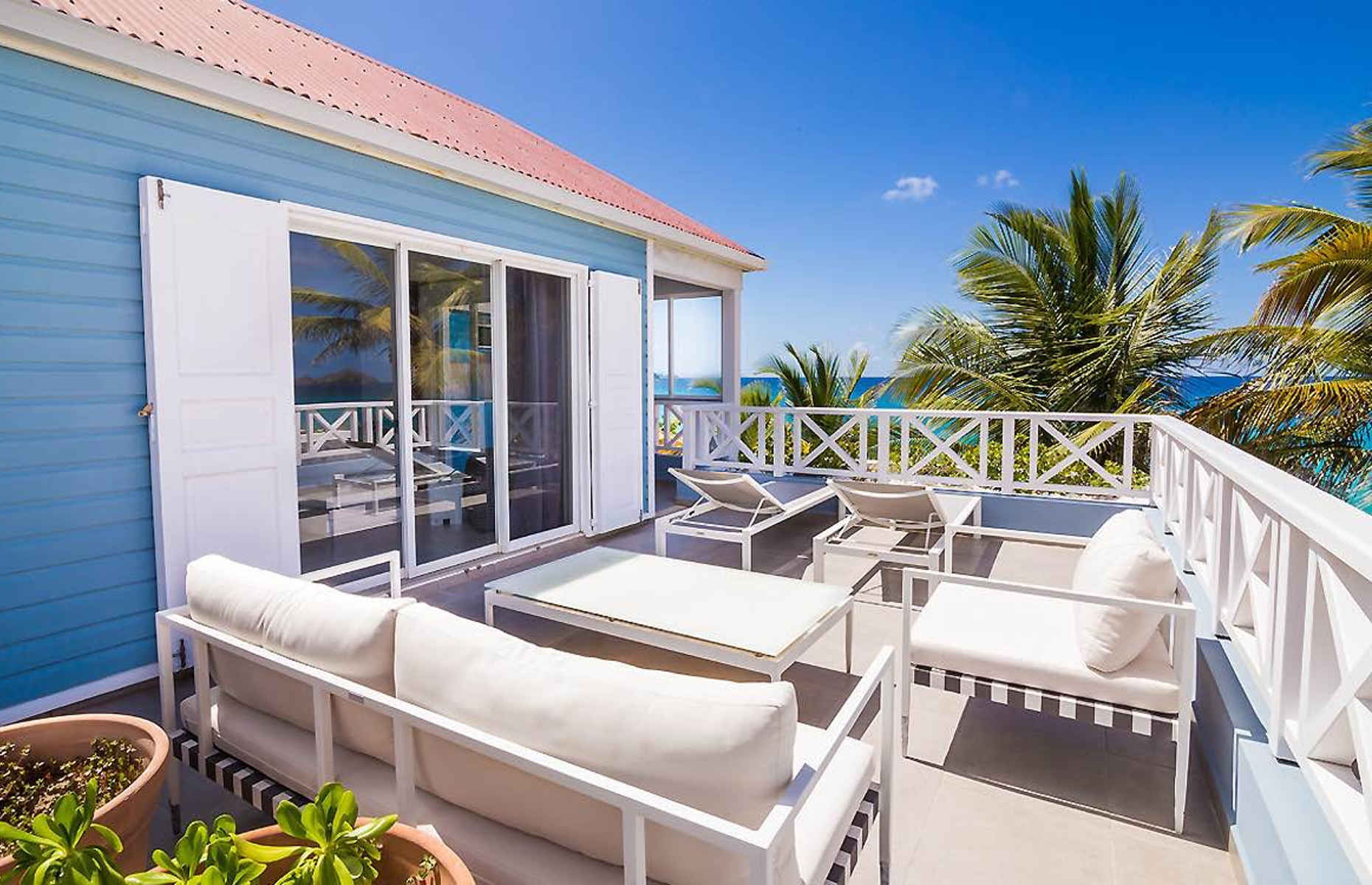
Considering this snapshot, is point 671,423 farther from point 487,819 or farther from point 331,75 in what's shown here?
Answer: point 487,819

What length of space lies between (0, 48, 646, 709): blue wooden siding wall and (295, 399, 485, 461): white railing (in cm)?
66

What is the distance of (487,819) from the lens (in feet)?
5.24

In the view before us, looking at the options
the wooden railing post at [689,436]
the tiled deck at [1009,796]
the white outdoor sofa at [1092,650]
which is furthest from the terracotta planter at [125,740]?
the wooden railing post at [689,436]

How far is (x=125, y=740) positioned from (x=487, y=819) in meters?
0.96

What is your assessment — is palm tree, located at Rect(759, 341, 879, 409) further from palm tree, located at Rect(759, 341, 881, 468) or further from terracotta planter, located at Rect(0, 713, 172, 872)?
terracotta planter, located at Rect(0, 713, 172, 872)

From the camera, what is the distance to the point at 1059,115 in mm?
18219

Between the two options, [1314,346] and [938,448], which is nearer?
[1314,346]

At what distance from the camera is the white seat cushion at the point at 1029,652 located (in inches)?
92.2

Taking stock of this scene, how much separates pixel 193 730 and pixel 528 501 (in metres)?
3.63

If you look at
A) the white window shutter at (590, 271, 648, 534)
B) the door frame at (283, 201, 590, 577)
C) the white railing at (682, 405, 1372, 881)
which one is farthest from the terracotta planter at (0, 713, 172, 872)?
the white window shutter at (590, 271, 648, 534)

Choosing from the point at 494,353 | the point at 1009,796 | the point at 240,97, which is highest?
the point at 240,97

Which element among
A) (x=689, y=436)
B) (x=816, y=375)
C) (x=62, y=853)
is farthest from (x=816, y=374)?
(x=62, y=853)

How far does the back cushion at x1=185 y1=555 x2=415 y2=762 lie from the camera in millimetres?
1749

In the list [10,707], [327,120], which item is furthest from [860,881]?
[327,120]
